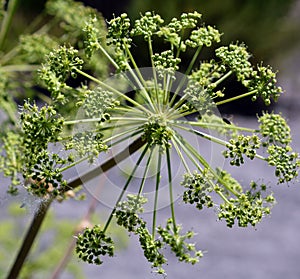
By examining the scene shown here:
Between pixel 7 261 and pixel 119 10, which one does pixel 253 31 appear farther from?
pixel 7 261

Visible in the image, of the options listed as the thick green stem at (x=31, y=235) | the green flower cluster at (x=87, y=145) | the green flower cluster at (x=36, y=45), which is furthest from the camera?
the green flower cluster at (x=36, y=45)

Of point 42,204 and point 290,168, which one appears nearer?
point 290,168

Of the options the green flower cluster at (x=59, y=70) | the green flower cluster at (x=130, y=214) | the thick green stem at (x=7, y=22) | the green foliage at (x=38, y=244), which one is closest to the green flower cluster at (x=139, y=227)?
the green flower cluster at (x=130, y=214)

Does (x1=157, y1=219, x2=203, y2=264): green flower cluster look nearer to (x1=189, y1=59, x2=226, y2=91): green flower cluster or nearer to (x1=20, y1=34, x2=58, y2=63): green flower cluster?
(x1=189, y1=59, x2=226, y2=91): green flower cluster

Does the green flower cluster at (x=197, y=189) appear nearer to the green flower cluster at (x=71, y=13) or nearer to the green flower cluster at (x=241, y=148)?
the green flower cluster at (x=241, y=148)

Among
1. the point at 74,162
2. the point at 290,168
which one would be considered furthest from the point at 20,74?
the point at 290,168

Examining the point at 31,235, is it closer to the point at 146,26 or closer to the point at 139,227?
the point at 139,227
